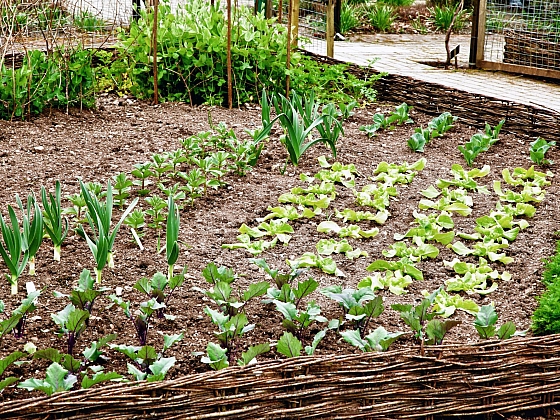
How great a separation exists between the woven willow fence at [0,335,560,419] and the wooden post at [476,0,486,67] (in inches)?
273

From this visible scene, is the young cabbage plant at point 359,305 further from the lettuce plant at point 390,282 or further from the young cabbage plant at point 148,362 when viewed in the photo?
the young cabbage plant at point 148,362

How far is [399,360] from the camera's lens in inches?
100

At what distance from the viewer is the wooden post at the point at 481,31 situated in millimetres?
8977

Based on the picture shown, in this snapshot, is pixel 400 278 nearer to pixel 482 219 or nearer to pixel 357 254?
pixel 357 254

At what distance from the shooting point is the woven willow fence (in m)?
2.33

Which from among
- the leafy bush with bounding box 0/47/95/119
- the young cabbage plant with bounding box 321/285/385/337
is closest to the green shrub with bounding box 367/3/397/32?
the leafy bush with bounding box 0/47/95/119

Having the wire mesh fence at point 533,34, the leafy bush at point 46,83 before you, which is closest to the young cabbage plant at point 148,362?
the leafy bush at point 46,83

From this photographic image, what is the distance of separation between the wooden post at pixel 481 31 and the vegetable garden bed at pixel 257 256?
313 cm

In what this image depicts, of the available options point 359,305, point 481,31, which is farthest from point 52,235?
point 481,31

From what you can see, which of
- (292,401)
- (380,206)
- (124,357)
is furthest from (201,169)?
(292,401)

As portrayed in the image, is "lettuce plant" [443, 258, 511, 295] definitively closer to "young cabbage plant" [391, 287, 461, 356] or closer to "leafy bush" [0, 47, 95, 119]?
"young cabbage plant" [391, 287, 461, 356]

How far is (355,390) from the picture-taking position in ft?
8.35

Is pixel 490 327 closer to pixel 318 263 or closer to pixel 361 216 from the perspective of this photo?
pixel 318 263

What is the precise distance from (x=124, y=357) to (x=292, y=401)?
0.67 metres
